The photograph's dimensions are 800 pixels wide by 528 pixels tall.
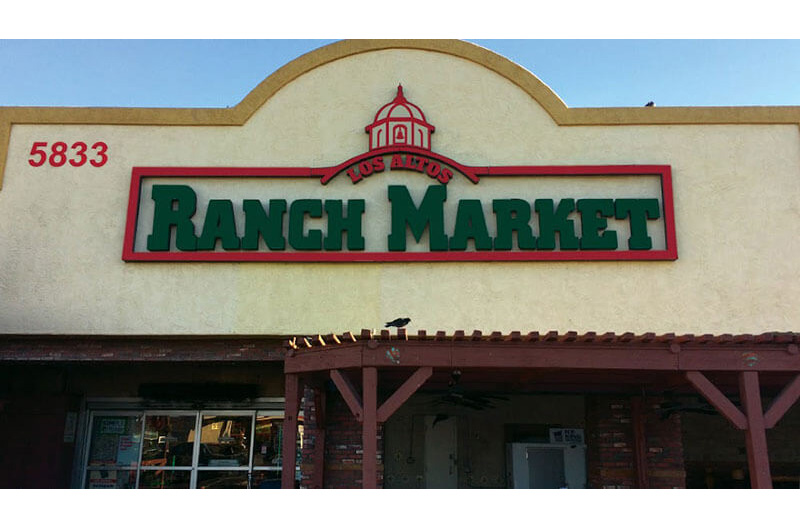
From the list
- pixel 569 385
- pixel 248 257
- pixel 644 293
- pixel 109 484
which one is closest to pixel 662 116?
pixel 644 293

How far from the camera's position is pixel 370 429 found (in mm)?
8352

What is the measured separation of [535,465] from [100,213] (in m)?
9.27

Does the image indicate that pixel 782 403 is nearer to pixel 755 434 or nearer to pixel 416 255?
pixel 755 434

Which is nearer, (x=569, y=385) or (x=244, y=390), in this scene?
(x=569, y=385)

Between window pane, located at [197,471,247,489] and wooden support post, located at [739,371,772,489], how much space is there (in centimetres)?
994

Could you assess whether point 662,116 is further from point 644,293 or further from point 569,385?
point 569,385

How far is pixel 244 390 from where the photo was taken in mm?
14906

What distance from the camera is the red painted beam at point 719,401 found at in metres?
8.36

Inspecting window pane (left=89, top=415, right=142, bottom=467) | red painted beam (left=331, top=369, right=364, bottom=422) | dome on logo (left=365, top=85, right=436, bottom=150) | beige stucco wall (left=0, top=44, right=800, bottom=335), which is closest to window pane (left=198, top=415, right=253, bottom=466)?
window pane (left=89, top=415, right=142, bottom=467)

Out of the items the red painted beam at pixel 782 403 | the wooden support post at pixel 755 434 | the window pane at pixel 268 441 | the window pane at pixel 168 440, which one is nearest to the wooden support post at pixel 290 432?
the wooden support post at pixel 755 434

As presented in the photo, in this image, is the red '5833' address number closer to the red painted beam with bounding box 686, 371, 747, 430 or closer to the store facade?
the store facade

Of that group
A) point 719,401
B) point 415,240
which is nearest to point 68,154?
point 415,240

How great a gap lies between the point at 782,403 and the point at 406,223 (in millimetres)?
6620

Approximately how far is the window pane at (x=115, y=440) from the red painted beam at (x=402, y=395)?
8.77m
